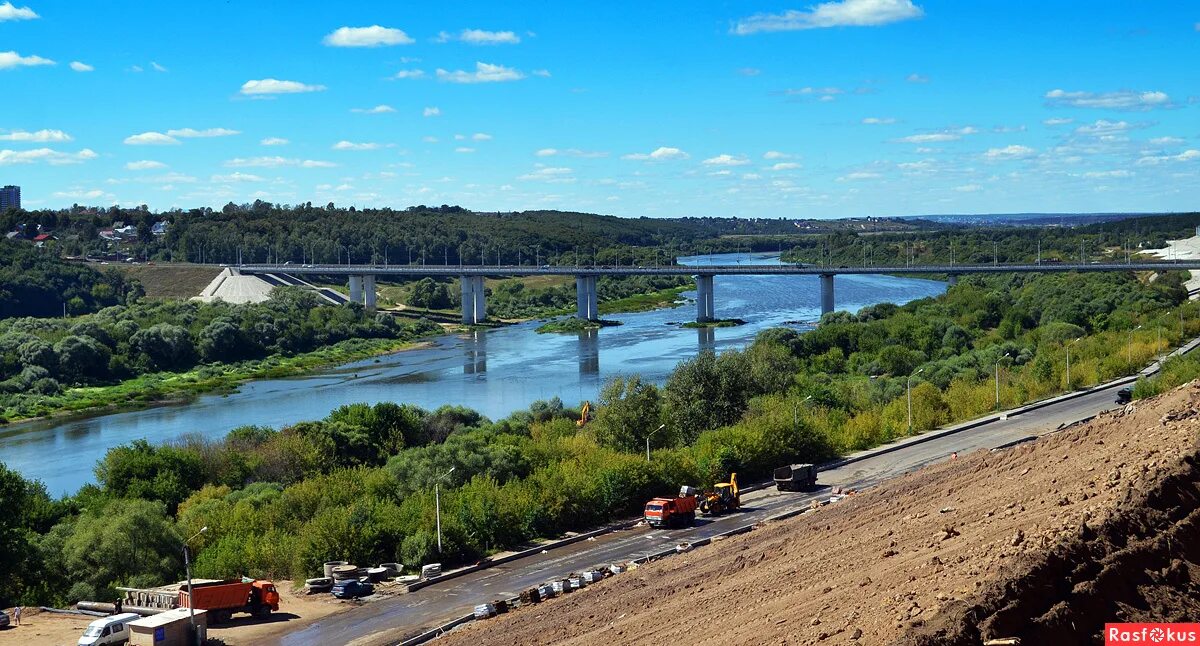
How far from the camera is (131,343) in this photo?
73938mm

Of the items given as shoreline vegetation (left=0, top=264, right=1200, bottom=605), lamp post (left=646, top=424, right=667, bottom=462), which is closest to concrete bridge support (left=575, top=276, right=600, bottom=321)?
shoreline vegetation (left=0, top=264, right=1200, bottom=605)

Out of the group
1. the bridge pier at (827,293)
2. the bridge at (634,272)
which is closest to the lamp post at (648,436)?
the bridge at (634,272)

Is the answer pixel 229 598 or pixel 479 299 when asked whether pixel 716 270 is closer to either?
pixel 479 299

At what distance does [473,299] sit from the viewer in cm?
10431

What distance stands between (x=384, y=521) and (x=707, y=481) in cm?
961

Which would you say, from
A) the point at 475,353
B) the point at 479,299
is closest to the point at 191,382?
the point at 475,353

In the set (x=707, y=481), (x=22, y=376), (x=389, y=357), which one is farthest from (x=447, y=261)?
(x=707, y=481)

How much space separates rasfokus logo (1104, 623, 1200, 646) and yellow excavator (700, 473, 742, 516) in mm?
17364

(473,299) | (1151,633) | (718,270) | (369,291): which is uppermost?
(718,270)

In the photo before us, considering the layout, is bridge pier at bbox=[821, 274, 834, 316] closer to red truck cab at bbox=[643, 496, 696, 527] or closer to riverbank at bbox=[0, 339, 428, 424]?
riverbank at bbox=[0, 339, 428, 424]

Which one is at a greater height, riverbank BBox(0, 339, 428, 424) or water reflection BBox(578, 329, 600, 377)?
water reflection BBox(578, 329, 600, 377)

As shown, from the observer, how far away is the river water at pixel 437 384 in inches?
1896

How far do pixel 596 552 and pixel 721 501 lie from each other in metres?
4.55

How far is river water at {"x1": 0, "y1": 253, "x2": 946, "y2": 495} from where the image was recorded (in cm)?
4816
